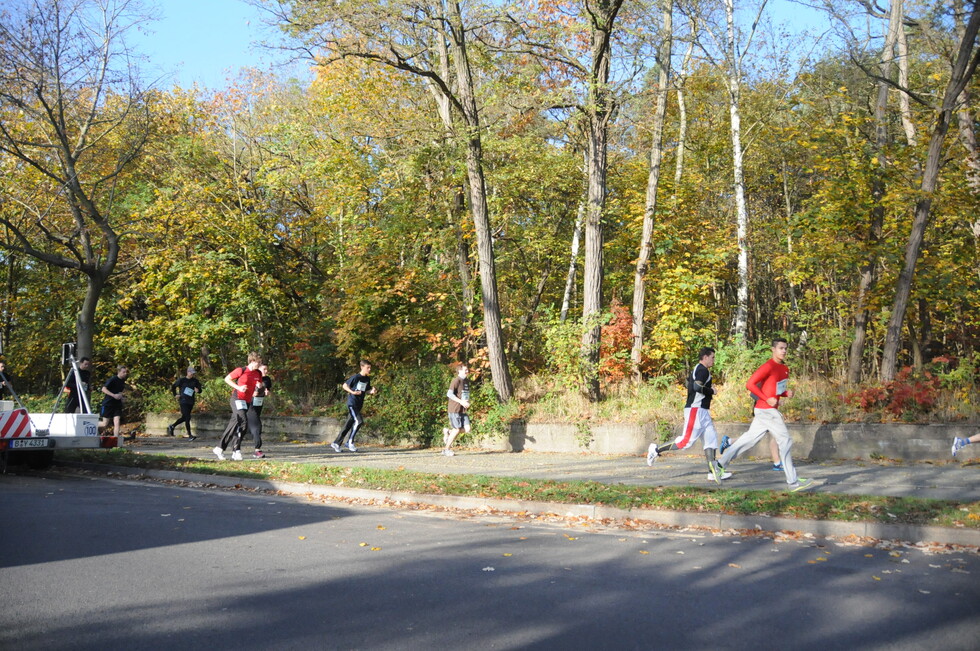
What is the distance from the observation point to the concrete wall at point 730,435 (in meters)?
12.7

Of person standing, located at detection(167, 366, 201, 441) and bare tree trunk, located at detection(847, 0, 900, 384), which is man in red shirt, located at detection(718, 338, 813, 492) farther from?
person standing, located at detection(167, 366, 201, 441)

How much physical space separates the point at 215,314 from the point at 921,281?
743 inches

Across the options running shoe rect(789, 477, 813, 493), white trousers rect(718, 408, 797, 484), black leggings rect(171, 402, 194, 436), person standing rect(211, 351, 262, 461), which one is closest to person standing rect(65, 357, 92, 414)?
black leggings rect(171, 402, 194, 436)

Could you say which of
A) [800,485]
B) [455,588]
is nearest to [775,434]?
[800,485]

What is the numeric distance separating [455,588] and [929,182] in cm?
1237

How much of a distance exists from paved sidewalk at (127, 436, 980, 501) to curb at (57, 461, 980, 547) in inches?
73.2

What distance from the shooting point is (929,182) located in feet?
47.0

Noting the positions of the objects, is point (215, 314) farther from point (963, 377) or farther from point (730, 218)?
point (963, 377)

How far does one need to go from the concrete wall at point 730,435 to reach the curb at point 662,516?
555 centimetres

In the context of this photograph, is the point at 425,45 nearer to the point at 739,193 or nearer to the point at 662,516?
the point at 739,193

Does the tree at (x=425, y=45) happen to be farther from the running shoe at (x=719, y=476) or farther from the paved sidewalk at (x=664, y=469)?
the running shoe at (x=719, y=476)

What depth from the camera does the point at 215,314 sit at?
24453mm

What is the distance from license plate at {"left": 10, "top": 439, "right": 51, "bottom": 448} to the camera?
13203 millimetres

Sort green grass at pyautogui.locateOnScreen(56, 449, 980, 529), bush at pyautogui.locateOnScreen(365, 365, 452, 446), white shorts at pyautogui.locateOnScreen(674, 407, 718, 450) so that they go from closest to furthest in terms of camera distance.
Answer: green grass at pyautogui.locateOnScreen(56, 449, 980, 529), white shorts at pyautogui.locateOnScreen(674, 407, 718, 450), bush at pyautogui.locateOnScreen(365, 365, 452, 446)
